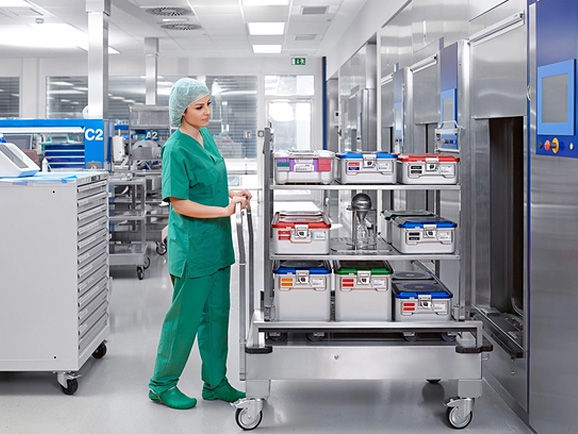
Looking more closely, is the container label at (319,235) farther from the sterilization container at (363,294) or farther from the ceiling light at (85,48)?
the ceiling light at (85,48)

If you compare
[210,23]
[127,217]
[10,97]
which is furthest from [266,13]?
[10,97]

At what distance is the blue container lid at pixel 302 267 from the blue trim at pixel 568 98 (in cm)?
109

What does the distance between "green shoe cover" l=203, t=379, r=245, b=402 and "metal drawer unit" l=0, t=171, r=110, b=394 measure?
68cm

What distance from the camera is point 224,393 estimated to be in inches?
140

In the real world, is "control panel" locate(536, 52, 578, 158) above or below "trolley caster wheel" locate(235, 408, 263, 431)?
above

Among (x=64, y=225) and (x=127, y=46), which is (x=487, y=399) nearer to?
(x=64, y=225)

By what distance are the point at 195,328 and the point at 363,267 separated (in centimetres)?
84

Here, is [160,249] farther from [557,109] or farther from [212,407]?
[557,109]

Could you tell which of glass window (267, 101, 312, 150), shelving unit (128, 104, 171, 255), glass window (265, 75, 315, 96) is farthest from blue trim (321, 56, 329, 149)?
shelving unit (128, 104, 171, 255)

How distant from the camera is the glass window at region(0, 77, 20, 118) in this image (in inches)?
605

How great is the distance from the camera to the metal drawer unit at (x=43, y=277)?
3.60 m

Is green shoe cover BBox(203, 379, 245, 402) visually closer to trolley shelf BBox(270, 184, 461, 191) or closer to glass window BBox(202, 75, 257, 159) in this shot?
trolley shelf BBox(270, 184, 461, 191)

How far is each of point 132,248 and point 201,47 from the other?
6.85m

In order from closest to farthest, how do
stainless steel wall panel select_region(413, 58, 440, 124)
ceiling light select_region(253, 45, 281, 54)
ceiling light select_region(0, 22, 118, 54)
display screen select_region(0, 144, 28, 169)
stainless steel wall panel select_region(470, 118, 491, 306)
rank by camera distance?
display screen select_region(0, 144, 28, 169) → stainless steel wall panel select_region(470, 118, 491, 306) → stainless steel wall panel select_region(413, 58, 440, 124) → ceiling light select_region(0, 22, 118, 54) → ceiling light select_region(253, 45, 281, 54)
